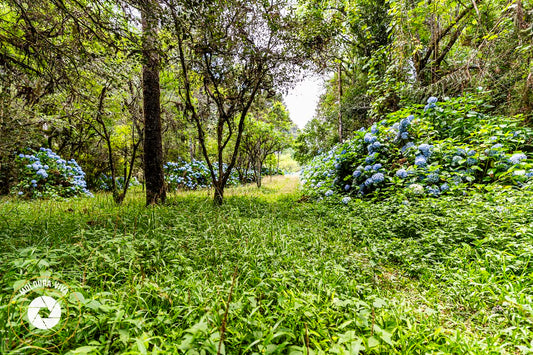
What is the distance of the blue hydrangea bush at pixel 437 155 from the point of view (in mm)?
3566

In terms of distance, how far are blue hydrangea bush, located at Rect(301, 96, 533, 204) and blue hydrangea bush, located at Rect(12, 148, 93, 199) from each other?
8.50 m

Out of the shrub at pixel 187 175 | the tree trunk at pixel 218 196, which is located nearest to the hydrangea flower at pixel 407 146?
the tree trunk at pixel 218 196

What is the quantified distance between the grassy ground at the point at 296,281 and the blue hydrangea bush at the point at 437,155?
678 millimetres

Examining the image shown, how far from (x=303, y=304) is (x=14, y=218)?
4701 mm

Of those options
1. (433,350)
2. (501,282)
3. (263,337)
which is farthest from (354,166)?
(263,337)

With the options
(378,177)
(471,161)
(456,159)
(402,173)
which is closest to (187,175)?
(378,177)

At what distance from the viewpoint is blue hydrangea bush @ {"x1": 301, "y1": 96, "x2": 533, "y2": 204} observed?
357 cm

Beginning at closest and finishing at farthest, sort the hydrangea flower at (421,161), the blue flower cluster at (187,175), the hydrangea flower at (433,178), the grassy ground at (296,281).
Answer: the grassy ground at (296,281), the hydrangea flower at (433,178), the hydrangea flower at (421,161), the blue flower cluster at (187,175)

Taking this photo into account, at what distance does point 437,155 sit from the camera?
13.4 ft

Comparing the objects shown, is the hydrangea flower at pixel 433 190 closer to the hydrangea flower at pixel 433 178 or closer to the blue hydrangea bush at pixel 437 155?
the blue hydrangea bush at pixel 437 155

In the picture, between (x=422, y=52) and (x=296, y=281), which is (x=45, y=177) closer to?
(x=296, y=281)

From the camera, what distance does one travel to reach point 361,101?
9461mm

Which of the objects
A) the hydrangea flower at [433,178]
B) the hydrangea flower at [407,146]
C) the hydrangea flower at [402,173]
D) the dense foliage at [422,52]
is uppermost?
the dense foliage at [422,52]

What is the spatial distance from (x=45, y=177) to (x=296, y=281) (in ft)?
29.7
